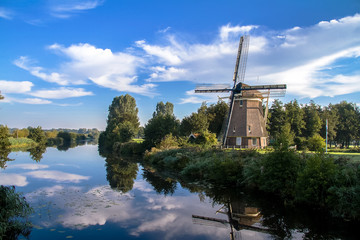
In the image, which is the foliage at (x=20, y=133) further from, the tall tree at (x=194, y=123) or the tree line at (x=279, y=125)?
the tall tree at (x=194, y=123)

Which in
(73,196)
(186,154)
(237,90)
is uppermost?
(237,90)

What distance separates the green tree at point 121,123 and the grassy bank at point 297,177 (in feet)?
102

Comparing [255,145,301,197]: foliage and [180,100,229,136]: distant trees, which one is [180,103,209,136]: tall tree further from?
[255,145,301,197]: foliage

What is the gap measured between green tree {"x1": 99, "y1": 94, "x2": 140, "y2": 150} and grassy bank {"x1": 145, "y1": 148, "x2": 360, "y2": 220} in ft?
102

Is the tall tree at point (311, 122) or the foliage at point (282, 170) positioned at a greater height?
the tall tree at point (311, 122)

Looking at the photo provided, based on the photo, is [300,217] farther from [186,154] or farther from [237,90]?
[237,90]

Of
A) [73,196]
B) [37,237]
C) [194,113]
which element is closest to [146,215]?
[37,237]

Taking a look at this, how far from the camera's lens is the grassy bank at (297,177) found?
8.43 metres

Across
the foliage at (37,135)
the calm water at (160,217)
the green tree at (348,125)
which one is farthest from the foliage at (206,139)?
the foliage at (37,135)

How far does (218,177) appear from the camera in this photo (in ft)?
48.3

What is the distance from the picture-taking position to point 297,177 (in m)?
10.5

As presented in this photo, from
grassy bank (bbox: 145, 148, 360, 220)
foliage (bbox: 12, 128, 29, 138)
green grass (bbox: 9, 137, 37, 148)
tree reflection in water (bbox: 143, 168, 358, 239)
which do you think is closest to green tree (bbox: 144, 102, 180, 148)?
grassy bank (bbox: 145, 148, 360, 220)

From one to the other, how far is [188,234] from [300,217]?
4176 mm

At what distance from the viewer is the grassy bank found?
8.43 metres
